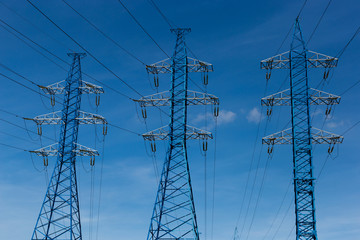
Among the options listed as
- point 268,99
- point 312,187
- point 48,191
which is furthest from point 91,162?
point 312,187

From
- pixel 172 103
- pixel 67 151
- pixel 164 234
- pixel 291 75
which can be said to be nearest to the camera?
pixel 164 234

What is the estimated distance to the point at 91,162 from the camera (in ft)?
156

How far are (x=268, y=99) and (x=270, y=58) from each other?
4448 millimetres

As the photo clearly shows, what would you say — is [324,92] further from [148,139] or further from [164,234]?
[164,234]

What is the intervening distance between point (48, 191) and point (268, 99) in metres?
23.8

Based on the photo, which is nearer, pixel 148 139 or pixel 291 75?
pixel 148 139

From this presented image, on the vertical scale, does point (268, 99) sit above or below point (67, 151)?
above

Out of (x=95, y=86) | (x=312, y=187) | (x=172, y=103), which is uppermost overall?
(x=95, y=86)

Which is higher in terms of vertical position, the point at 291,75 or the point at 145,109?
the point at 291,75

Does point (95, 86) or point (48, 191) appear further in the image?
point (95, 86)

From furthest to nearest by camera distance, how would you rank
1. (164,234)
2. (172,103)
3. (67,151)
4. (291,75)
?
(291,75) < (67,151) < (172,103) < (164,234)

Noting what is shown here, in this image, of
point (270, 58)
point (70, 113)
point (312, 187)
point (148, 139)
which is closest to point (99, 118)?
point (70, 113)

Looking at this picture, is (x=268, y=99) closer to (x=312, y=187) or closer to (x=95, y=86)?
(x=312, y=187)

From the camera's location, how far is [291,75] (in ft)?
159
